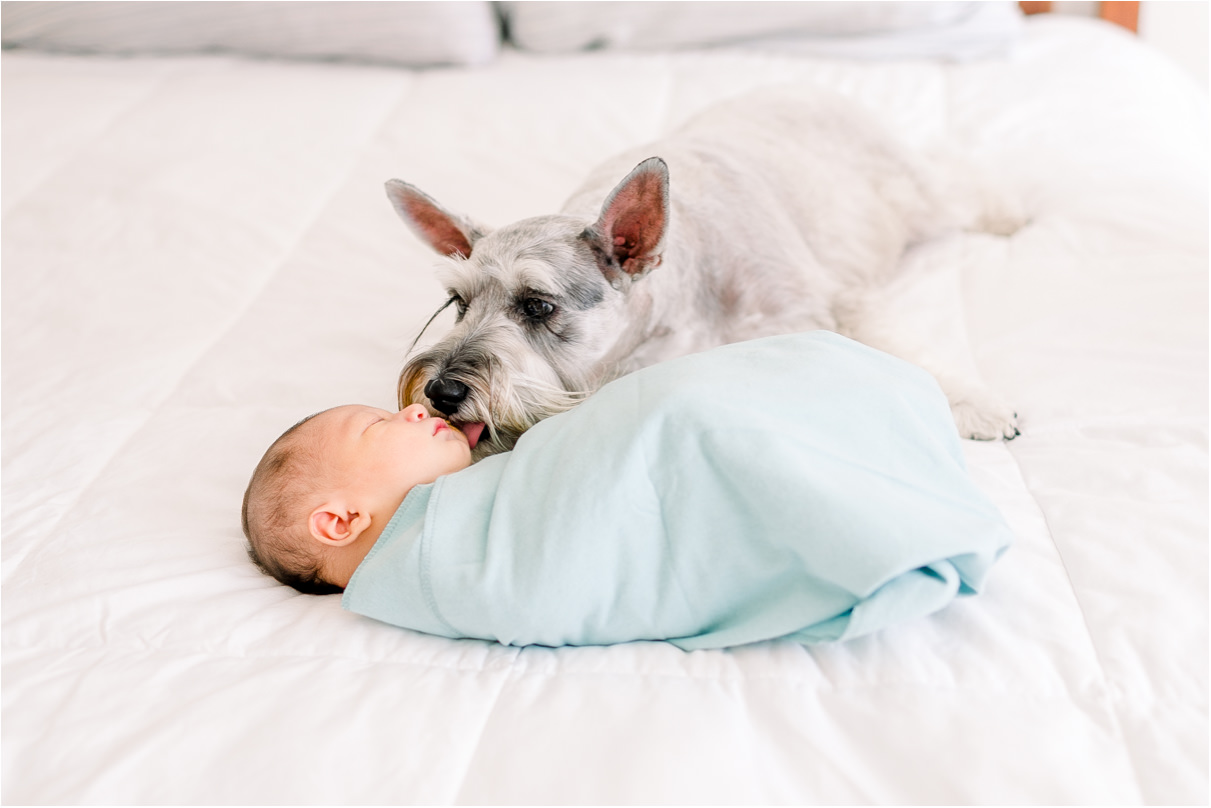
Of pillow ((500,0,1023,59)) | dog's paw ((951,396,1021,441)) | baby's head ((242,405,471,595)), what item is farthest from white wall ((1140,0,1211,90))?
baby's head ((242,405,471,595))

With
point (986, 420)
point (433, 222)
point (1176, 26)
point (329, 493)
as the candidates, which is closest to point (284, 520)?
point (329, 493)

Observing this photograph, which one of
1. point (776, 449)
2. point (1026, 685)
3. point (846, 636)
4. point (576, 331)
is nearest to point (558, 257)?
point (576, 331)

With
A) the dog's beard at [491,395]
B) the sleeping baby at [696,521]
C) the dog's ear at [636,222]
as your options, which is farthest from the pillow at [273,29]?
the sleeping baby at [696,521]

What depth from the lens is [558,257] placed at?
203cm

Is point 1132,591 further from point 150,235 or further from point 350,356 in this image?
point 150,235

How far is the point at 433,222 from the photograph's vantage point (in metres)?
2.25

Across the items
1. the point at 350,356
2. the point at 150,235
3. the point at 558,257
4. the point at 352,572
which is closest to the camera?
the point at 352,572

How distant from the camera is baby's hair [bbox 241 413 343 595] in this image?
1631mm

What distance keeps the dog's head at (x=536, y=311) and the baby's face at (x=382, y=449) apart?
13 cm

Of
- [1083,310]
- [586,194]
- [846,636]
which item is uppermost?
[586,194]

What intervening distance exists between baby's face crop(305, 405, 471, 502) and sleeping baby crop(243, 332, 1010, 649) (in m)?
0.05

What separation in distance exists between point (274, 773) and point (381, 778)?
0.15 m

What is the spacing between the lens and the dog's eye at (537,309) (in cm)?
204

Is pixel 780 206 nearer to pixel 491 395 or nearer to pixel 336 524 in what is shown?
pixel 491 395
